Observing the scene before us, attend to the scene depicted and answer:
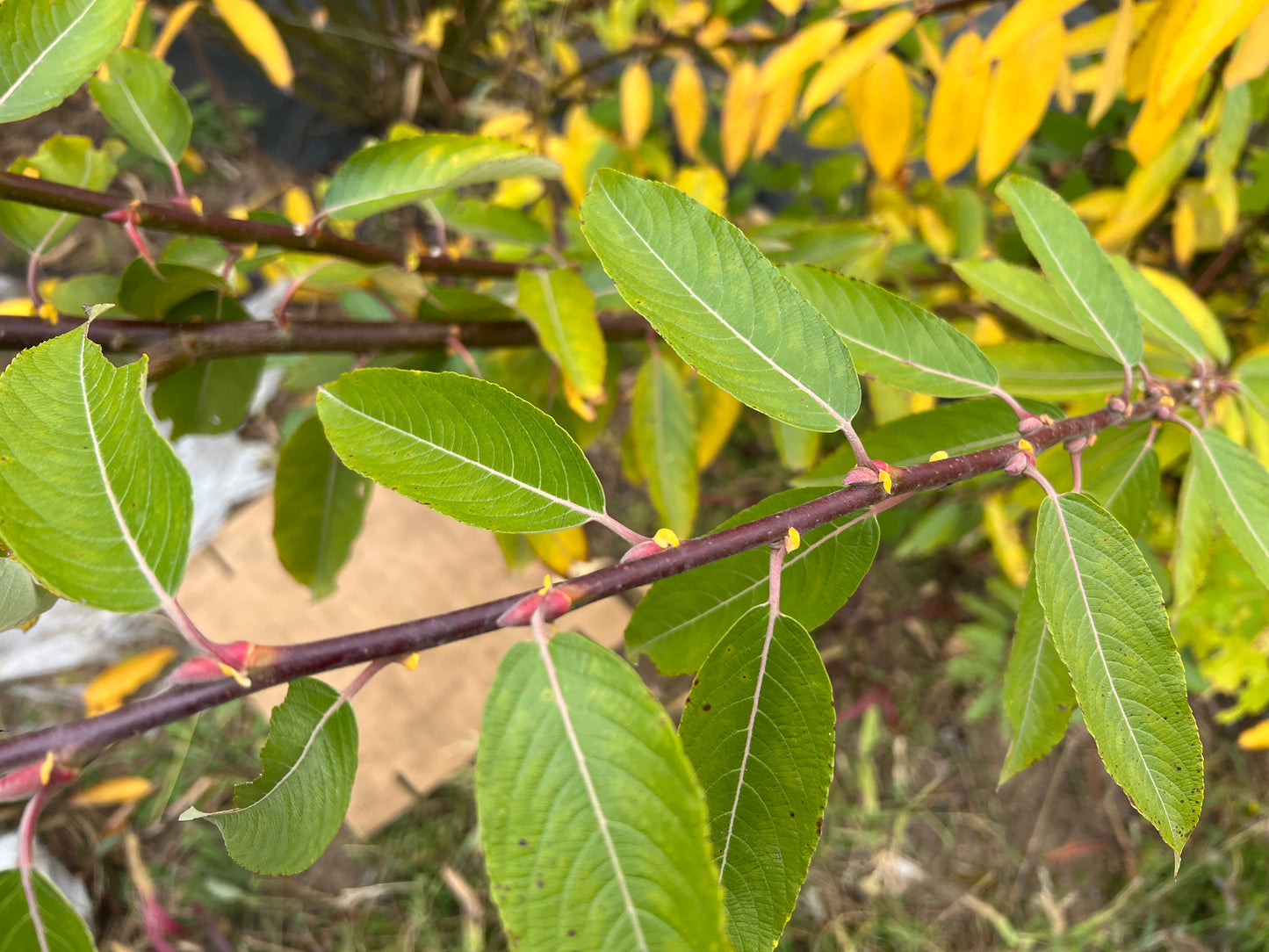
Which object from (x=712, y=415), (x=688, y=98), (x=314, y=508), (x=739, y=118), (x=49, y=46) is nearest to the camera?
(x=49, y=46)

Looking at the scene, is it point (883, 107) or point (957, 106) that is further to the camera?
point (883, 107)

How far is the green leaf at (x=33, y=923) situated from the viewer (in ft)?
1.13

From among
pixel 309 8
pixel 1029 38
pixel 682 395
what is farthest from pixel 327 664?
pixel 309 8

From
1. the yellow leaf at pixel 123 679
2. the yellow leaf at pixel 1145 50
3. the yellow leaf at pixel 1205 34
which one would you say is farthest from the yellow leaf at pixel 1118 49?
the yellow leaf at pixel 123 679

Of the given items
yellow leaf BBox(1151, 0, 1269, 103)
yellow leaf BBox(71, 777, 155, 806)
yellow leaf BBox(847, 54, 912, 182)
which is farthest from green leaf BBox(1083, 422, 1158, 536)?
yellow leaf BBox(71, 777, 155, 806)

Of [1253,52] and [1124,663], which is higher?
[1253,52]

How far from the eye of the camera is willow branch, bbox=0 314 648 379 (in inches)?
20.8

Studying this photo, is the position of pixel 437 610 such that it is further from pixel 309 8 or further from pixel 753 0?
pixel 309 8

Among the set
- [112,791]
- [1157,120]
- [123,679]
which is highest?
[1157,120]

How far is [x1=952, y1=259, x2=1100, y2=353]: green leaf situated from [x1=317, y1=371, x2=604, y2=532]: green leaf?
1.31ft

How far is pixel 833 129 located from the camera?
129 cm

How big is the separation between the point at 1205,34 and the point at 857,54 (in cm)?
37

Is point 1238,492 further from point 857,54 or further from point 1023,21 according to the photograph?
point 857,54

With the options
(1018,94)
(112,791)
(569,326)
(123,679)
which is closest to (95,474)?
(569,326)
